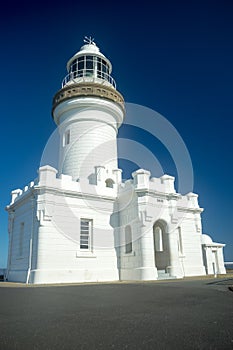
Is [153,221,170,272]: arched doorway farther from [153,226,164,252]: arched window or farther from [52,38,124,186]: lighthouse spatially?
[52,38,124,186]: lighthouse

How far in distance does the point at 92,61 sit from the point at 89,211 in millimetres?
14220

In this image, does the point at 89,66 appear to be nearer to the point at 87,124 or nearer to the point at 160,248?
the point at 87,124

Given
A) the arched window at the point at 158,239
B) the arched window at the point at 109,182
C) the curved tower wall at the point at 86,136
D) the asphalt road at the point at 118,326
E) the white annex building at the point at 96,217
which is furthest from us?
the curved tower wall at the point at 86,136

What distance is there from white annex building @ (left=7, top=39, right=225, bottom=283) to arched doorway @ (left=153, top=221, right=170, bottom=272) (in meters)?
0.07

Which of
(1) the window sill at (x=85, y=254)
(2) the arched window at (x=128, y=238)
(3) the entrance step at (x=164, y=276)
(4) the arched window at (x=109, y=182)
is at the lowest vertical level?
(3) the entrance step at (x=164, y=276)

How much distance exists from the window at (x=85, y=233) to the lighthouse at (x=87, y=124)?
13.4ft

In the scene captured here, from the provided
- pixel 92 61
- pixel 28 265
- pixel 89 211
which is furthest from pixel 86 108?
pixel 28 265

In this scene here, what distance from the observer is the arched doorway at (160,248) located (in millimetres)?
17583

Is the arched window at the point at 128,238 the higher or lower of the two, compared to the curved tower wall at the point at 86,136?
lower

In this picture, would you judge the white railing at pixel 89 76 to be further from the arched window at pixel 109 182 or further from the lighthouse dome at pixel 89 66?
the arched window at pixel 109 182

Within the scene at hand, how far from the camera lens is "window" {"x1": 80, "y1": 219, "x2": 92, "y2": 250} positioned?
16531 mm

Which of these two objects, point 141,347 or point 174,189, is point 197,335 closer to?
point 141,347

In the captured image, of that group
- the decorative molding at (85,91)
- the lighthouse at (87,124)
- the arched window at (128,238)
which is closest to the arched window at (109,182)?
the lighthouse at (87,124)

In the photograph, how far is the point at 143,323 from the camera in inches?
169
